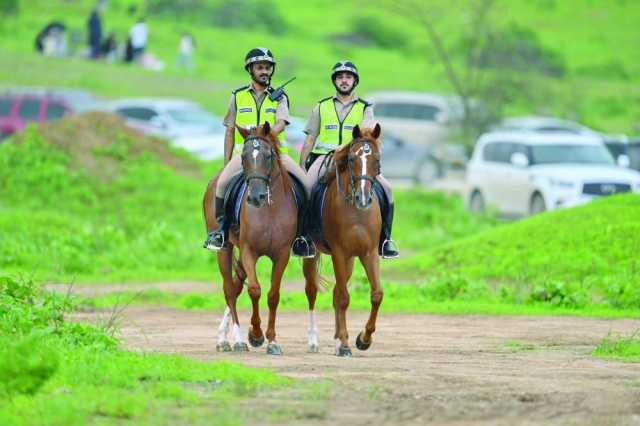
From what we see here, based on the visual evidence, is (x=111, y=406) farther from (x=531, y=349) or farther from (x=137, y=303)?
(x=137, y=303)

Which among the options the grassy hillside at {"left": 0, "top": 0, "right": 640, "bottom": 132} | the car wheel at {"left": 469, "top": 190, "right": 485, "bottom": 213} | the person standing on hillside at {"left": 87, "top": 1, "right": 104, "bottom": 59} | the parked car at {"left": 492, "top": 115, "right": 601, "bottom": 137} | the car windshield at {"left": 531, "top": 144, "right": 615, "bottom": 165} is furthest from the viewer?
the person standing on hillside at {"left": 87, "top": 1, "right": 104, "bottom": 59}

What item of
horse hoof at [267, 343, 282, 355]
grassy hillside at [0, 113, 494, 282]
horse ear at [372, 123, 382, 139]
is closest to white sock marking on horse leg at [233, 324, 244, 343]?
horse hoof at [267, 343, 282, 355]

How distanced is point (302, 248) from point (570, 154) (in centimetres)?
1750

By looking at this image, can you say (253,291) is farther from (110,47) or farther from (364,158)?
(110,47)

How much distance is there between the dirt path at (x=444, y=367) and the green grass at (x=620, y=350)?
0.77 feet

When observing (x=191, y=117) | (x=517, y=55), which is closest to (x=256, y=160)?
(x=191, y=117)

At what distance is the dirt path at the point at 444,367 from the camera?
1013 cm

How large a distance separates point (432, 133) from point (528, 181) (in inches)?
673

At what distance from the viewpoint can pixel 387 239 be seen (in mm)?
15641

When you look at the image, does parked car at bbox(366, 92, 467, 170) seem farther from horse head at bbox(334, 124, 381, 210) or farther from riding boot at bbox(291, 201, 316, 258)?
horse head at bbox(334, 124, 381, 210)

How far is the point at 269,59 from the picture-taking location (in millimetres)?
15688

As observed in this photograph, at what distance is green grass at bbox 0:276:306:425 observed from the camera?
9827 millimetres

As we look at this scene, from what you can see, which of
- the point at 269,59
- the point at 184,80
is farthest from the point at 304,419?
the point at 184,80

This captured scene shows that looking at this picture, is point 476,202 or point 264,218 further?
point 476,202
